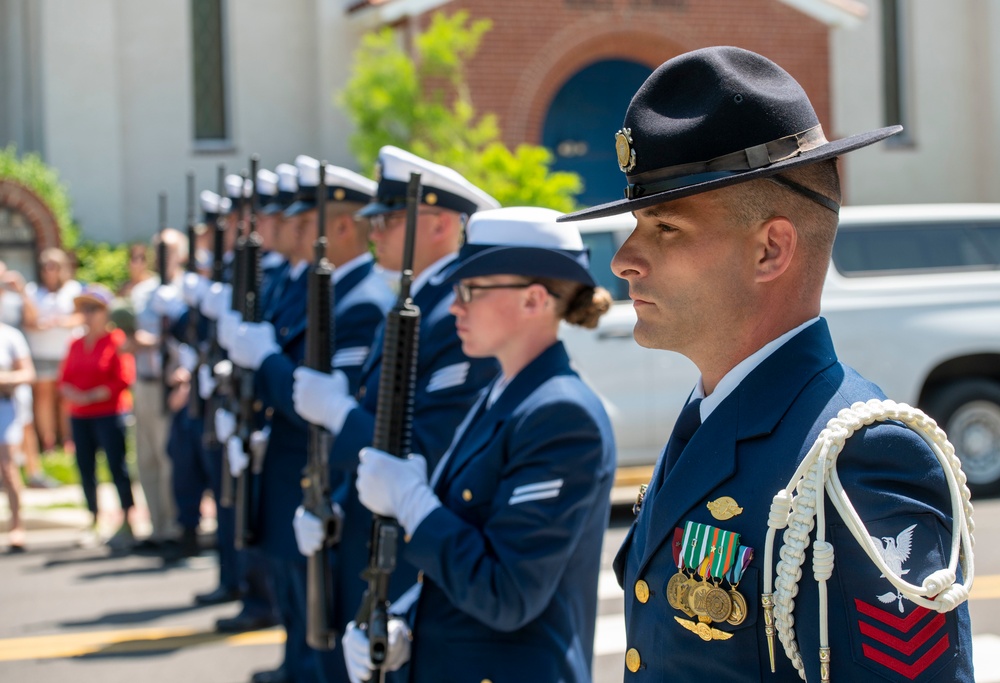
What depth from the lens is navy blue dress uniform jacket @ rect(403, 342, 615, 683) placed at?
9.41ft

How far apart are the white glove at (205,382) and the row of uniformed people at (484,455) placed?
302cm

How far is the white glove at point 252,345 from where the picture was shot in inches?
206

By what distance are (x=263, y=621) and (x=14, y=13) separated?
14393mm

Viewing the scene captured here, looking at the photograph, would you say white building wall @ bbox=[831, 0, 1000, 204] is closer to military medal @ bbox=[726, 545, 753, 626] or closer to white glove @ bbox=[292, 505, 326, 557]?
white glove @ bbox=[292, 505, 326, 557]

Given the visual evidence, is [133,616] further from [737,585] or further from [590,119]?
[590,119]

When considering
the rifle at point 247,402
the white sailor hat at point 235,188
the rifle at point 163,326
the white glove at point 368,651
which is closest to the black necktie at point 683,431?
the white glove at point 368,651

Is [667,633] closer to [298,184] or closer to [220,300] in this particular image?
[298,184]

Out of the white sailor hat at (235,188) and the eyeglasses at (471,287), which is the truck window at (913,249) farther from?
the eyeglasses at (471,287)

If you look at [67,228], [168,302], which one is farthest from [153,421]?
[67,228]

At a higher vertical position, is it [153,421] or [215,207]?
[215,207]

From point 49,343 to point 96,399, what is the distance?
2.98 metres

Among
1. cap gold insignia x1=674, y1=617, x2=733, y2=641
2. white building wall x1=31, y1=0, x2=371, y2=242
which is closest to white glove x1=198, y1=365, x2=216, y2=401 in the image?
cap gold insignia x1=674, y1=617, x2=733, y2=641

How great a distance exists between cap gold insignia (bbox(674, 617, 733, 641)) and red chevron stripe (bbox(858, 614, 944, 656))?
0.22 meters

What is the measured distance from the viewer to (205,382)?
739 cm
